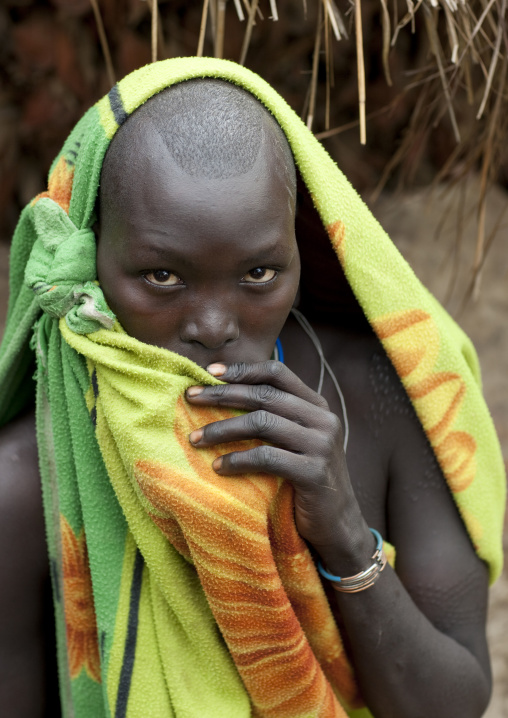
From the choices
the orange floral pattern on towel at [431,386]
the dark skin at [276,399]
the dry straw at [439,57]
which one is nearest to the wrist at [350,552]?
the dark skin at [276,399]

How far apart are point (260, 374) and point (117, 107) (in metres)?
0.44

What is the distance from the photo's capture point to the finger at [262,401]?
3.71 feet

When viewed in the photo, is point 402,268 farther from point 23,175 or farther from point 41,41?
point 23,175

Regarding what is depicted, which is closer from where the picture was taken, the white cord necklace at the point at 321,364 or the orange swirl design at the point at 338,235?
the orange swirl design at the point at 338,235

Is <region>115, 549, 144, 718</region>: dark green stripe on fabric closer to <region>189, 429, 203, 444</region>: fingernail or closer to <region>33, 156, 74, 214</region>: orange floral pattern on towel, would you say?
<region>189, 429, 203, 444</region>: fingernail

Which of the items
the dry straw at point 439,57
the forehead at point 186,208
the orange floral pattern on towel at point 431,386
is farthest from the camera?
the dry straw at point 439,57

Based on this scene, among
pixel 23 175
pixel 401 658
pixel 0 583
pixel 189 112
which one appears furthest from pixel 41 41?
pixel 401 658

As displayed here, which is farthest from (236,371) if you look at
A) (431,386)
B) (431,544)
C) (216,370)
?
(431,544)

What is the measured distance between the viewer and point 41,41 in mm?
2523

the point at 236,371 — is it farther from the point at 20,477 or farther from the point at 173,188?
the point at 20,477

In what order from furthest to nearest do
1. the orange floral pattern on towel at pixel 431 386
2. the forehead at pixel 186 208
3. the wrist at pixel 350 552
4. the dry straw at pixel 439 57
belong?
the dry straw at pixel 439 57
the orange floral pattern on towel at pixel 431 386
the wrist at pixel 350 552
the forehead at pixel 186 208

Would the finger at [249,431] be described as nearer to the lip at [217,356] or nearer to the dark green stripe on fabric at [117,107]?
the lip at [217,356]

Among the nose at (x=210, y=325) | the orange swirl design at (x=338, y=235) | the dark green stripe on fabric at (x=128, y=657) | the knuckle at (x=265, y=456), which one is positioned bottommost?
the dark green stripe on fabric at (x=128, y=657)

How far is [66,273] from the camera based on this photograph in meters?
1.17
